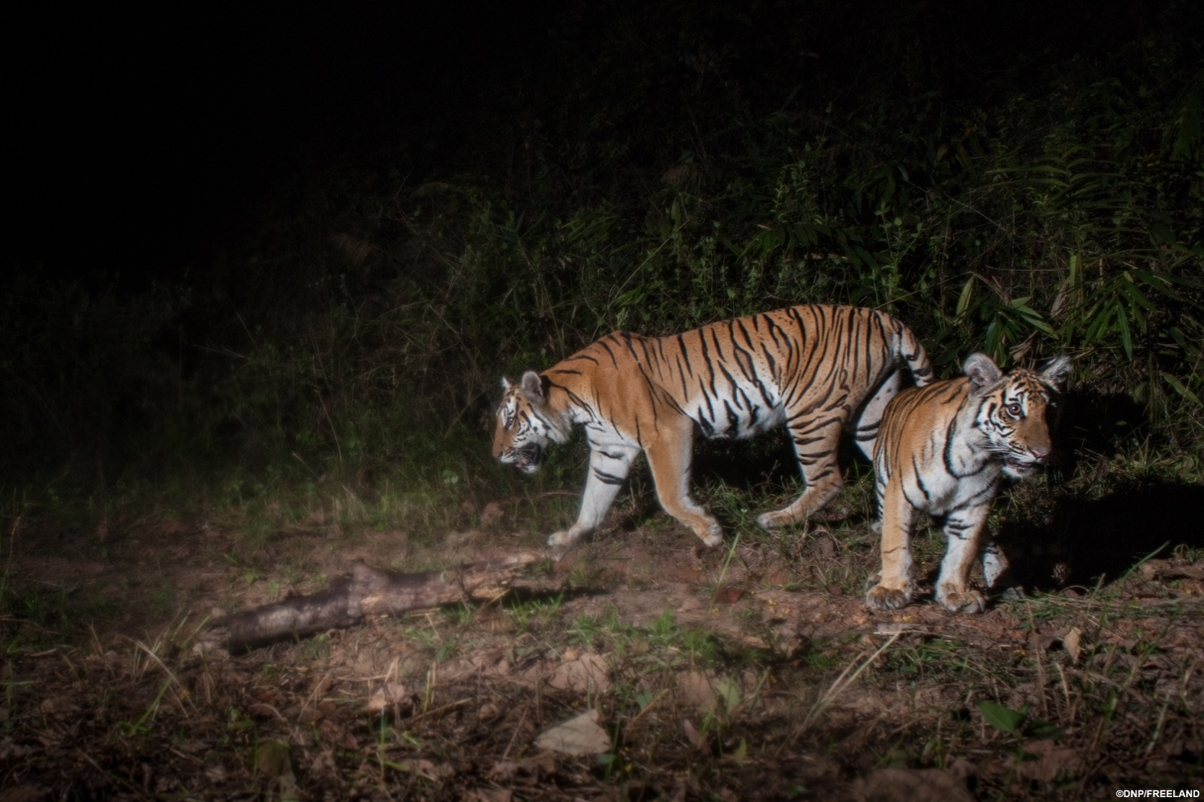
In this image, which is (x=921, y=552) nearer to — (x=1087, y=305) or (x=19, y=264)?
(x=1087, y=305)

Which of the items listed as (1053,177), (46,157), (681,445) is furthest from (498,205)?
(46,157)

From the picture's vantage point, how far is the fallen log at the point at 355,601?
146 inches

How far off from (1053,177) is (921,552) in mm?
2853

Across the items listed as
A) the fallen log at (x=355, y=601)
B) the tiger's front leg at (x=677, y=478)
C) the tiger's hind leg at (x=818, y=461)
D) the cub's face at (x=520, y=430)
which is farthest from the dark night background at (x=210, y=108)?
the fallen log at (x=355, y=601)

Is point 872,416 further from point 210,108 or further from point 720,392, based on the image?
point 210,108

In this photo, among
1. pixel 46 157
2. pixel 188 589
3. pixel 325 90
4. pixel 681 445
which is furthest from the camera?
pixel 325 90

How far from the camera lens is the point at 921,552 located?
15.8 ft

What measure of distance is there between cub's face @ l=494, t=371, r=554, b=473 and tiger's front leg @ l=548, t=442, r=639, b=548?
346 mm

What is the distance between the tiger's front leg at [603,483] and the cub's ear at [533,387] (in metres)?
0.43

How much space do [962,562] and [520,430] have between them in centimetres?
233

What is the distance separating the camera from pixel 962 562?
4.05m

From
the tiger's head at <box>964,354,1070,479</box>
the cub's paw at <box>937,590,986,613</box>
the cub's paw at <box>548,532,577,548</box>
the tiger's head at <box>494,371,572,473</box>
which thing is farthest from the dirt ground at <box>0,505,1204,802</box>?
the tiger's head at <box>494,371,572,473</box>

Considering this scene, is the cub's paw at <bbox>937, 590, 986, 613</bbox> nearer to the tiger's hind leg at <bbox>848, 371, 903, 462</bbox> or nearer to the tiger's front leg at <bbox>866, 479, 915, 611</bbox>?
the tiger's front leg at <bbox>866, 479, 915, 611</bbox>

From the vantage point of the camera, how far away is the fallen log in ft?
12.1
